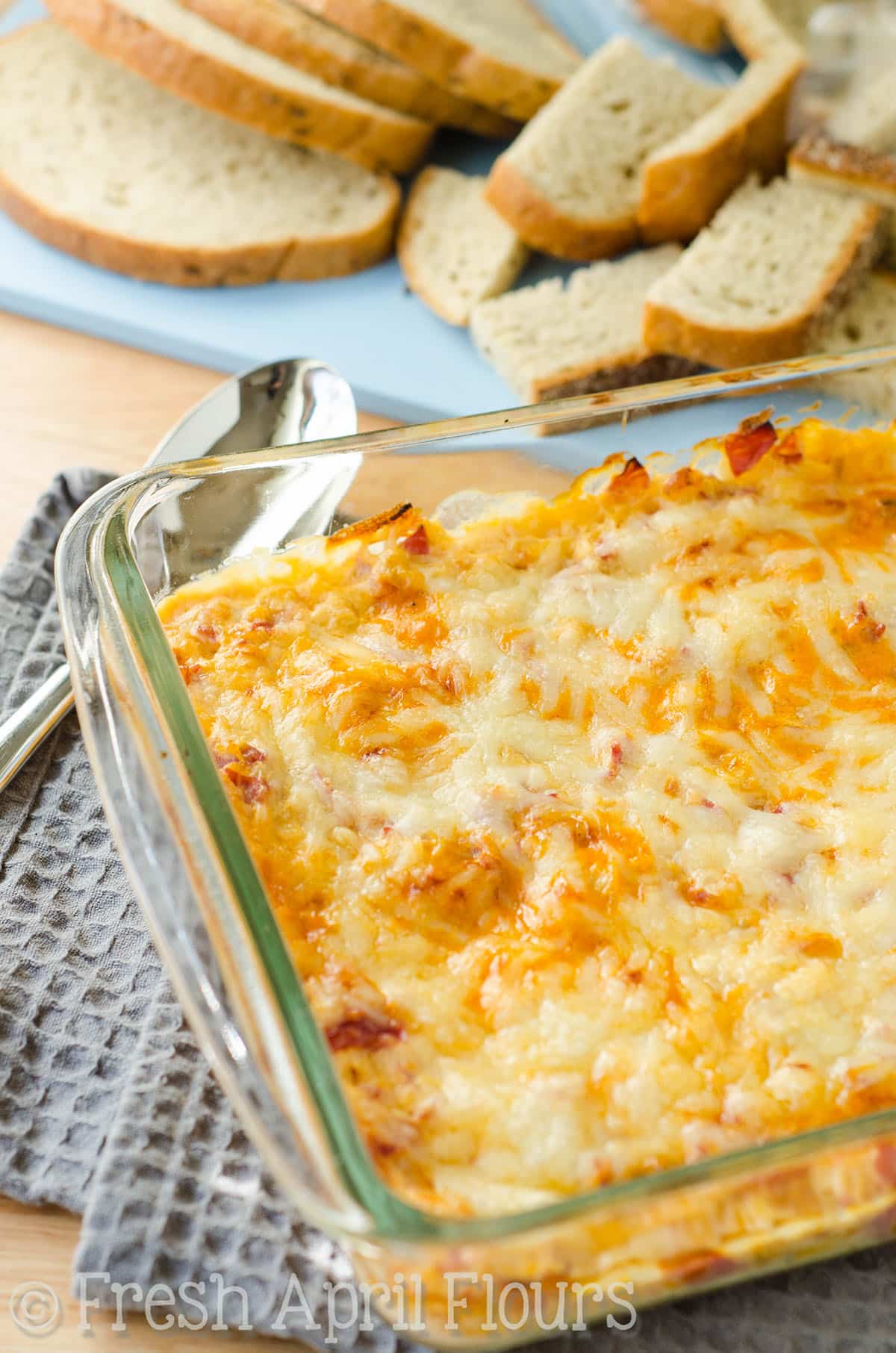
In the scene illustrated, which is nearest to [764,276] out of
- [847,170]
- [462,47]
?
[847,170]

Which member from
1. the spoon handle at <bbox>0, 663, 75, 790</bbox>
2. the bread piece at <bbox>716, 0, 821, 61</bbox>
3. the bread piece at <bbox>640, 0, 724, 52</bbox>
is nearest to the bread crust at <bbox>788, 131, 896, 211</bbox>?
the bread piece at <bbox>716, 0, 821, 61</bbox>

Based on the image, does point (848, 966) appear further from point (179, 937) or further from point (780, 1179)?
point (179, 937)

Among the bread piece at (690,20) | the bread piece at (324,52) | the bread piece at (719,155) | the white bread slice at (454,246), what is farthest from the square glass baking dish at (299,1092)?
the bread piece at (690,20)

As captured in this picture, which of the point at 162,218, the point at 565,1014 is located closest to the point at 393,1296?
the point at 565,1014

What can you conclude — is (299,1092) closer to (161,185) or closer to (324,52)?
(161,185)

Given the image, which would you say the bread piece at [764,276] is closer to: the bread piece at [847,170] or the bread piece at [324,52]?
the bread piece at [847,170]

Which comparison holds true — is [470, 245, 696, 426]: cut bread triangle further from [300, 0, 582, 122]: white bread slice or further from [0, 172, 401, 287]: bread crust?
[300, 0, 582, 122]: white bread slice
